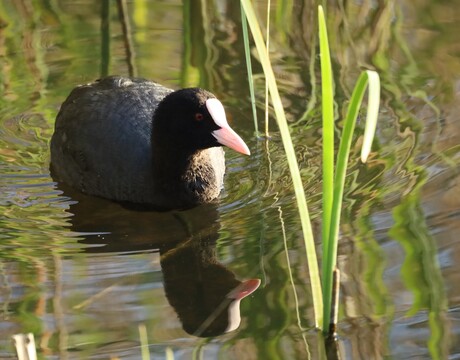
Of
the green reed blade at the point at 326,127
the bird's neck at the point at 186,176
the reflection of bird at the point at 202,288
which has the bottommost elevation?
the reflection of bird at the point at 202,288

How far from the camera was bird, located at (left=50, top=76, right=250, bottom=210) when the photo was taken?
502 centimetres

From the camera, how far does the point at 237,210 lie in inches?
194

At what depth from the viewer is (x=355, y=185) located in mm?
4867

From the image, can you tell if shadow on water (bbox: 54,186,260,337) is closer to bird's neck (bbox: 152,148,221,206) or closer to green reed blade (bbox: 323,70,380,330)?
bird's neck (bbox: 152,148,221,206)

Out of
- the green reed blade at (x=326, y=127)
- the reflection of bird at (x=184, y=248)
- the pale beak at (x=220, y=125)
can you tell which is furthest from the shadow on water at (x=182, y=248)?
the green reed blade at (x=326, y=127)

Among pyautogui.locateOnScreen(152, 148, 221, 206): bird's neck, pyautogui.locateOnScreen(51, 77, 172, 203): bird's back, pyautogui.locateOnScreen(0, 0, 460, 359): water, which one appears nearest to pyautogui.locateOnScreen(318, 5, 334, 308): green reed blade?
pyautogui.locateOnScreen(0, 0, 460, 359): water

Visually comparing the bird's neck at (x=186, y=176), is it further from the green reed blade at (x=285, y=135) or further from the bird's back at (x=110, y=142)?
the green reed blade at (x=285, y=135)

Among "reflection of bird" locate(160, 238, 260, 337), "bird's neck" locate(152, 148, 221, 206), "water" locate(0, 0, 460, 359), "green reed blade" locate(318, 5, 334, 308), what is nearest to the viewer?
"green reed blade" locate(318, 5, 334, 308)

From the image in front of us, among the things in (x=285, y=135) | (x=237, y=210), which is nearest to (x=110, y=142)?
(x=237, y=210)

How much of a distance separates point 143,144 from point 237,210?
2.26 feet

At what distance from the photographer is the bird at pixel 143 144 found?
16.5ft

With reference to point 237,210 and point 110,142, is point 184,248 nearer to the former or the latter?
point 237,210

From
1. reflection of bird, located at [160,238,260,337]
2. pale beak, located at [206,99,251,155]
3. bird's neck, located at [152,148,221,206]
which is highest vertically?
pale beak, located at [206,99,251,155]

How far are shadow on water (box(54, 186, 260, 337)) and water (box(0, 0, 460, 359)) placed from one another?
0.04 feet
